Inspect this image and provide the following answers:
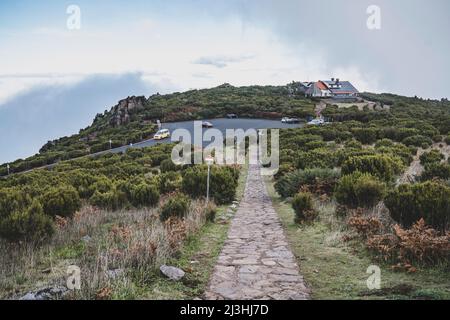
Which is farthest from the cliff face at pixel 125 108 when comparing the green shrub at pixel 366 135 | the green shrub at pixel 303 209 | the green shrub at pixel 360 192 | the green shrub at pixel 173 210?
the green shrub at pixel 360 192

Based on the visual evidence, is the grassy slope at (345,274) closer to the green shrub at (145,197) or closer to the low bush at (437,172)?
the green shrub at (145,197)

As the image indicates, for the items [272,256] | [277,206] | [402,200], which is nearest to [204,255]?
[272,256]

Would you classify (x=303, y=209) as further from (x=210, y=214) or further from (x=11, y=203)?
(x=11, y=203)

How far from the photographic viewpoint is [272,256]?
7105 mm

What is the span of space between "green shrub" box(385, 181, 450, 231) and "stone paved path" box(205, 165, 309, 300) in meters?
2.30

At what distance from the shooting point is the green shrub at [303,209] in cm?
973

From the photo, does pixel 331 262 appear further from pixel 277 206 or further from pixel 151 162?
pixel 151 162

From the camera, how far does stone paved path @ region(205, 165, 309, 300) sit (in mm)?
5297

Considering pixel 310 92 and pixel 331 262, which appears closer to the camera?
pixel 331 262

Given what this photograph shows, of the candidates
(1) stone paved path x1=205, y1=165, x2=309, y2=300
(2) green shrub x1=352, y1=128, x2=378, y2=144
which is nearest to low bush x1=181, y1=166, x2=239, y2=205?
(1) stone paved path x1=205, y1=165, x2=309, y2=300

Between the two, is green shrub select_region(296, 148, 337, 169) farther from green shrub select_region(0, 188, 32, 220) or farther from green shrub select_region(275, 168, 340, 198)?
green shrub select_region(0, 188, 32, 220)

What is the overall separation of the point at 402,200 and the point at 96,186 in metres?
10.2

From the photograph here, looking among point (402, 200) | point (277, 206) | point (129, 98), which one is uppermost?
point (129, 98)
